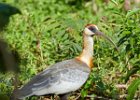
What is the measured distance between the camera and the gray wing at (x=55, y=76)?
4.59 metres

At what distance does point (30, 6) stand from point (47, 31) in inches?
92.6

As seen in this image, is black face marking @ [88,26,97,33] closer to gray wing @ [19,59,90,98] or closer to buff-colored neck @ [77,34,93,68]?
buff-colored neck @ [77,34,93,68]

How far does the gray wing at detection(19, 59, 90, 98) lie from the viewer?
181 inches

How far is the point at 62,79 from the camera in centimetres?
477

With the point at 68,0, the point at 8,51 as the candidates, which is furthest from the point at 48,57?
the point at 8,51

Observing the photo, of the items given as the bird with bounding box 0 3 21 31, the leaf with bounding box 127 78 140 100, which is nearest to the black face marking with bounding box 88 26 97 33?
the leaf with bounding box 127 78 140 100

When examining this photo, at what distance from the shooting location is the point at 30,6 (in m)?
8.75

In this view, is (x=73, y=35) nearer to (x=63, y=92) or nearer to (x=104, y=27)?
(x=104, y=27)

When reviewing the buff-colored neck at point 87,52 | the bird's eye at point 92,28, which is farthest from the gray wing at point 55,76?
the bird's eye at point 92,28

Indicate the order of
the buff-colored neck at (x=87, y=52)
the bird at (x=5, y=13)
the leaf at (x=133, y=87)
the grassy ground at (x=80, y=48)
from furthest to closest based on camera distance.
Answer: the grassy ground at (x=80, y=48) < the buff-colored neck at (x=87, y=52) < the leaf at (x=133, y=87) < the bird at (x=5, y=13)

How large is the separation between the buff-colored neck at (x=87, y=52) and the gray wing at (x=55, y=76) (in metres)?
0.11

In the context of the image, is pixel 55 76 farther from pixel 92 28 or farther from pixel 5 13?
pixel 5 13

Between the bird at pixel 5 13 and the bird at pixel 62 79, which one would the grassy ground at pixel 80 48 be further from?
the bird at pixel 5 13

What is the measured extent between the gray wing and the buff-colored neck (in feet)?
0.34
